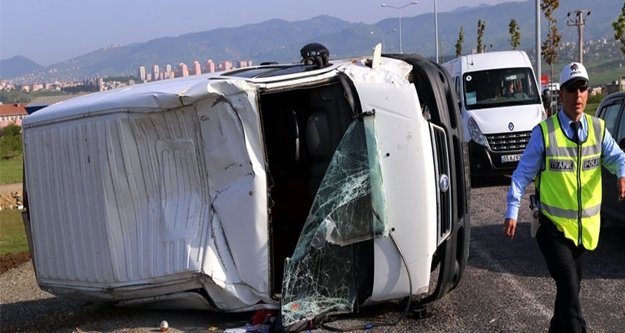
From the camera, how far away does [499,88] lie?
15.0 m

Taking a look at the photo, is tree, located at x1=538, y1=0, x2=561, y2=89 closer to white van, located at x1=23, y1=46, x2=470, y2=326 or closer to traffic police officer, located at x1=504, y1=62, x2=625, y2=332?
white van, located at x1=23, y1=46, x2=470, y2=326

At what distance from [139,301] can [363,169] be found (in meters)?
2.09

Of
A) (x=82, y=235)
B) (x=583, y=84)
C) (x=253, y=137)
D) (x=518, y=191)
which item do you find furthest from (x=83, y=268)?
(x=583, y=84)

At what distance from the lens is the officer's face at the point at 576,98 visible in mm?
4555

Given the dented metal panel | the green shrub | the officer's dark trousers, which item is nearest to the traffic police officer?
the officer's dark trousers

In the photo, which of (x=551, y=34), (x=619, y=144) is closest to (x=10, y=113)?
(x=551, y=34)

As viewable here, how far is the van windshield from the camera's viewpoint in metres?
14.7

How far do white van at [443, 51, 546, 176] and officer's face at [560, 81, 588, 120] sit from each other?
9200mm

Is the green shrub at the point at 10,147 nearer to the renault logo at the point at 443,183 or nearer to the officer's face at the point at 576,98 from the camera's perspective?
the renault logo at the point at 443,183

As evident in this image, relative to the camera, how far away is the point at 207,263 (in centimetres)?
562

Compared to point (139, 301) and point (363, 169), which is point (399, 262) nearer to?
point (363, 169)

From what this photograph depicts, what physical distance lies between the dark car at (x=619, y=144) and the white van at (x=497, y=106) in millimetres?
4799

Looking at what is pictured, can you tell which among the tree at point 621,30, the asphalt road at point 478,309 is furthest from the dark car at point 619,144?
the tree at point 621,30

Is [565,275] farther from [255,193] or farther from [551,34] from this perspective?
[551,34]
